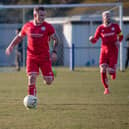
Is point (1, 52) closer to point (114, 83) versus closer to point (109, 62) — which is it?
point (114, 83)

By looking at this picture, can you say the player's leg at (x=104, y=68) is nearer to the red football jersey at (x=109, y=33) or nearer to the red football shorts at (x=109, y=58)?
the red football shorts at (x=109, y=58)

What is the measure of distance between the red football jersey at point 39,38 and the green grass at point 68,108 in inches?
47.7

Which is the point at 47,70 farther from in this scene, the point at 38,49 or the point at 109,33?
the point at 109,33

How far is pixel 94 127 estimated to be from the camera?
10.6 metres

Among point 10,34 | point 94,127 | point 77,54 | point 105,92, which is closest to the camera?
point 94,127

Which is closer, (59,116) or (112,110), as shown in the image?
(59,116)

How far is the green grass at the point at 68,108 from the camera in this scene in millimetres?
11008

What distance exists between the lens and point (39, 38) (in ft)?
45.9

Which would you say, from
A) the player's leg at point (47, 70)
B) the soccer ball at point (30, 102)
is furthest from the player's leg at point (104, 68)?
the soccer ball at point (30, 102)

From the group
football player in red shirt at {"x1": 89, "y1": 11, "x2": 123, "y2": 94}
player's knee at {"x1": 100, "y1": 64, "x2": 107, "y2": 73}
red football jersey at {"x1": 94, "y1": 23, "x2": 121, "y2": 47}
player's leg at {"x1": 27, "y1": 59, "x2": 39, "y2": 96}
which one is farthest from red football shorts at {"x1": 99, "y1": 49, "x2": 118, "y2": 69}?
player's leg at {"x1": 27, "y1": 59, "x2": 39, "y2": 96}

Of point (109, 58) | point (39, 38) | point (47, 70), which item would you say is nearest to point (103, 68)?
point (109, 58)

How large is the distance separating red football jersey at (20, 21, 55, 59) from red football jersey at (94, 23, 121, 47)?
428 centimetres

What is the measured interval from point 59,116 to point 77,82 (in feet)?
35.4

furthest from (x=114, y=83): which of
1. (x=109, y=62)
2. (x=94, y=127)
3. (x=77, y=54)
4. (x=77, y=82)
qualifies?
(x=77, y=54)
